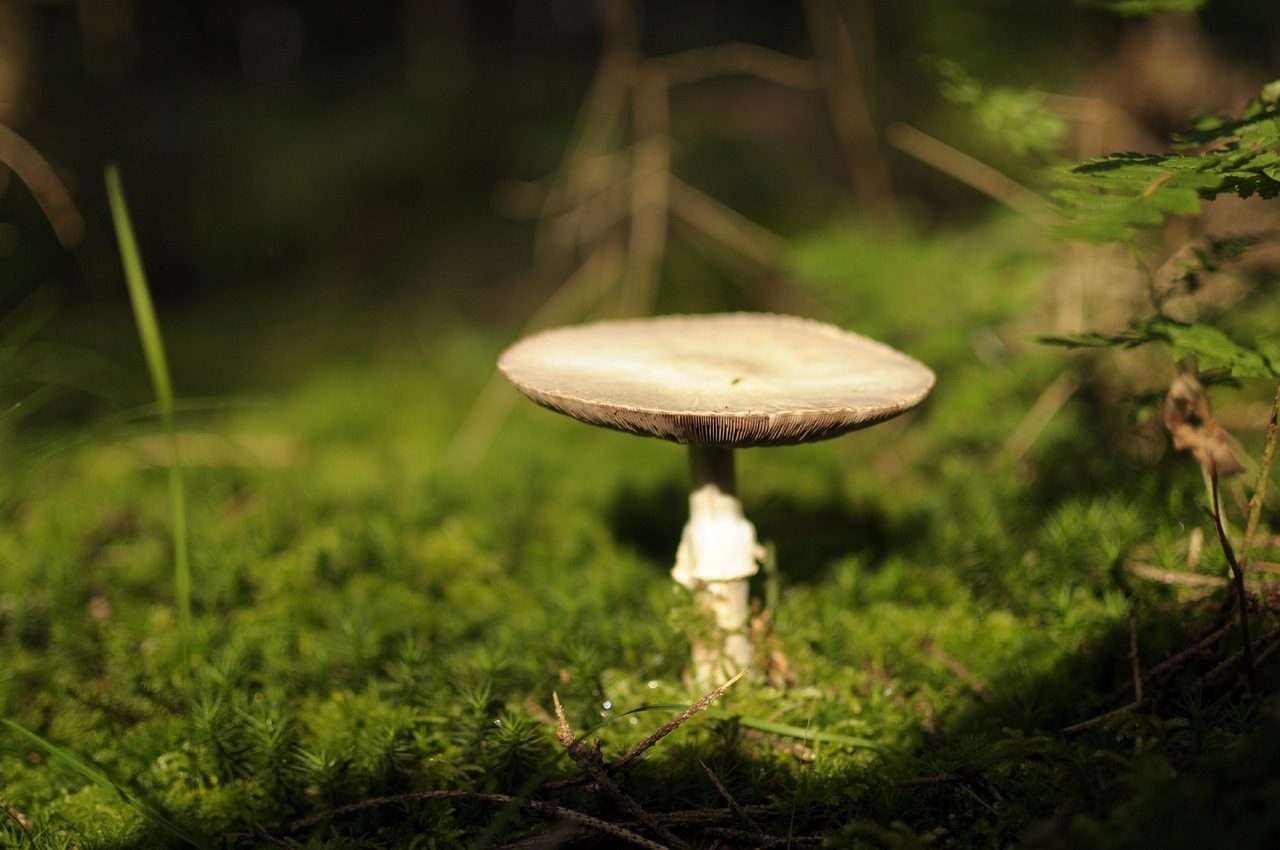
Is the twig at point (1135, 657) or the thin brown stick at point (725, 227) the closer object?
the twig at point (1135, 657)

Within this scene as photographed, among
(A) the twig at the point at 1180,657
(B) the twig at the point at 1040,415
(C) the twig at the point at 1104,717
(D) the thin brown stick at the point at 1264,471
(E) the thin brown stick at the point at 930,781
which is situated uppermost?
(D) the thin brown stick at the point at 1264,471

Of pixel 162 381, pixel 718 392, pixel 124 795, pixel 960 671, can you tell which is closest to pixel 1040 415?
pixel 960 671

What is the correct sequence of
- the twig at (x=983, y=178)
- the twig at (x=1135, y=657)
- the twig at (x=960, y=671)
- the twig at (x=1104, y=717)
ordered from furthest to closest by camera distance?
the twig at (x=983, y=178), the twig at (x=960, y=671), the twig at (x=1135, y=657), the twig at (x=1104, y=717)

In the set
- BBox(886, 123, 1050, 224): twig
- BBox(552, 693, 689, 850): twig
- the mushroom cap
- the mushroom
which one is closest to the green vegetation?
BBox(552, 693, 689, 850): twig

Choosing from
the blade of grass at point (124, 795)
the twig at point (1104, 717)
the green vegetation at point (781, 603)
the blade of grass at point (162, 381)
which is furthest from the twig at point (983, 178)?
the blade of grass at point (124, 795)

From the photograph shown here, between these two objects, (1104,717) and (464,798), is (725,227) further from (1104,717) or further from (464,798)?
(464,798)

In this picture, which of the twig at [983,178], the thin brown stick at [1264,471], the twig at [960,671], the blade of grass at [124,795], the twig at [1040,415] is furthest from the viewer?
the twig at [1040,415]

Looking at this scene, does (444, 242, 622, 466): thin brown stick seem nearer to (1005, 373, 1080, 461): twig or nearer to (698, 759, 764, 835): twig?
(1005, 373, 1080, 461): twig

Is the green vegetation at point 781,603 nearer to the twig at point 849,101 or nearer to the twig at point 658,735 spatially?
the twig at point 658,735
